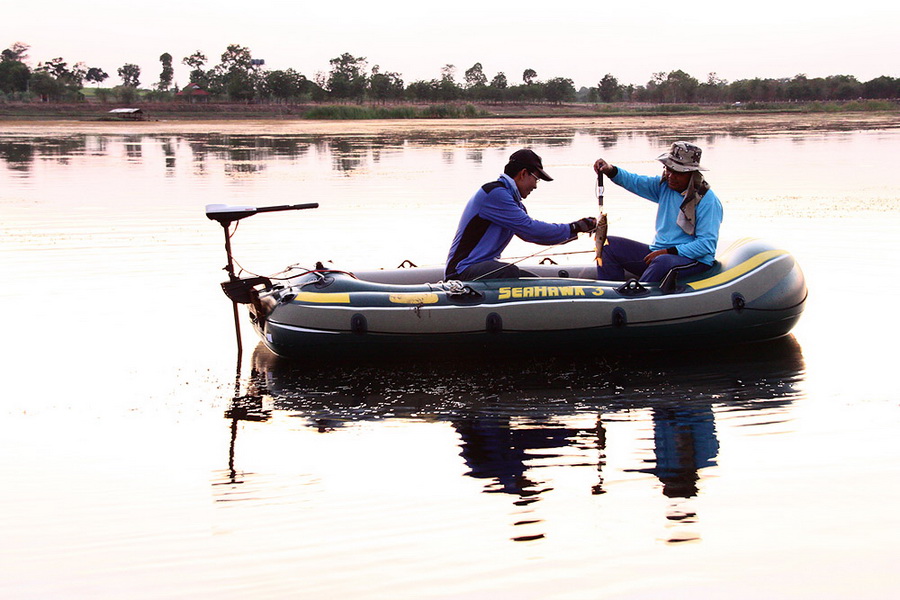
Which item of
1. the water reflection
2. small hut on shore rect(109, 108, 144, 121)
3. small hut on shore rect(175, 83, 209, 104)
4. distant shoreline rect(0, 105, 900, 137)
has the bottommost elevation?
the water reflection

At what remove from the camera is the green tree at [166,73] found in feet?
396

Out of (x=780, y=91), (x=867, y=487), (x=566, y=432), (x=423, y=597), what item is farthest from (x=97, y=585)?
(x=780, y=91)

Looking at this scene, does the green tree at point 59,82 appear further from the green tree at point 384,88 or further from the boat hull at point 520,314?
the boat hull at point 520,314

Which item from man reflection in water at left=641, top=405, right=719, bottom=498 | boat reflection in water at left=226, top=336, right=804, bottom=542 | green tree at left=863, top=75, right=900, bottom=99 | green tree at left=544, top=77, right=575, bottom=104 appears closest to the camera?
man reflection in water at left=641, top=405, right=719, bottom=498

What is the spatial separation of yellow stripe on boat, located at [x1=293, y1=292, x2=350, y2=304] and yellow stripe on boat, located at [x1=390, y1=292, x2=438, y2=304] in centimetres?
34

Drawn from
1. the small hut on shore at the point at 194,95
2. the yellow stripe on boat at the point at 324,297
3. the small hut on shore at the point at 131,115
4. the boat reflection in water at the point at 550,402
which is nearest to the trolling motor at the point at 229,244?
the yellow stripe on boat at the point at 324,297

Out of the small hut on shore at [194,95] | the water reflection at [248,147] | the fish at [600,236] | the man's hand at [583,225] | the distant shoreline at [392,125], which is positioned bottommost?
the fish at [600,236]

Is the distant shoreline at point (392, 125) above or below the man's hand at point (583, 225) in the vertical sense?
above

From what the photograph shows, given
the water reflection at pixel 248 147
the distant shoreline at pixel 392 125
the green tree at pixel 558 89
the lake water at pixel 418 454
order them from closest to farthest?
the lake water at pixel 418 454 → the water reflection at pixel 248 147 → the distant shoreline at pixel 392 125 → the green tree at pixel 558 89

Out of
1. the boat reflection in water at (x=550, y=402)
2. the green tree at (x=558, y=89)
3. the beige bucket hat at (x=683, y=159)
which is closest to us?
the boat reflection in water at (x=550, y=402)

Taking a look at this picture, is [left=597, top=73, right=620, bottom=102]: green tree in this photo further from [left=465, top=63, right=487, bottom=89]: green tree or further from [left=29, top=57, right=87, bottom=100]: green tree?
[left=29, top=57, right=87, bottom=100]: green tree

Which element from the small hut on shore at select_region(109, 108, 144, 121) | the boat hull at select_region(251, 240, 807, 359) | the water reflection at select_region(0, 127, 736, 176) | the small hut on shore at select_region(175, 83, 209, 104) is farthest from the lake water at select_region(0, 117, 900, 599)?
the small hut on shore at select_region(175, 83, 209, 104)

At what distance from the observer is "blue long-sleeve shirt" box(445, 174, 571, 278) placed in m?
7.09

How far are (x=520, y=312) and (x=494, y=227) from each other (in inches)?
25.6
